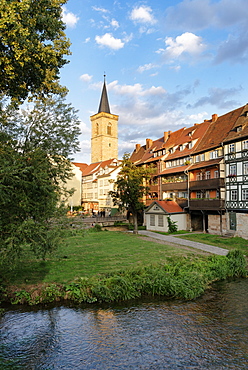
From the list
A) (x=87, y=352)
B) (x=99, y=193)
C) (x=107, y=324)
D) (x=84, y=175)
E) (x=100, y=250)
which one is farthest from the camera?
(x=84, y=175)

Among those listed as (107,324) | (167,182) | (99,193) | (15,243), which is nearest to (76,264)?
(107,324)

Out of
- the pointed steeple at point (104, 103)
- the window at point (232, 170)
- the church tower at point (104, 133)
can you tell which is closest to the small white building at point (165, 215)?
the window at point (232, 170)

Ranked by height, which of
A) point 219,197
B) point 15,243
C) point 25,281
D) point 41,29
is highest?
point 41,29

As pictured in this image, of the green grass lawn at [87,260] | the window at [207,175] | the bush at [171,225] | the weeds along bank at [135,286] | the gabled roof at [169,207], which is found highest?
the window at [207,175]

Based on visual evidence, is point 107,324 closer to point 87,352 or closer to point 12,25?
point 87,352

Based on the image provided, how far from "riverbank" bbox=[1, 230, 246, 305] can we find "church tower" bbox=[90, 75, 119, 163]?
66253mm

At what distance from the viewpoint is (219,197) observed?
92.1ft

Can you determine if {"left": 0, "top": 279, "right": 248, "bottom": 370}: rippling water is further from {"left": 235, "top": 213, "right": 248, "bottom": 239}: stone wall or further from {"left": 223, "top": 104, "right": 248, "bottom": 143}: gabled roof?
{"left": 223, "top": 104, "right": 248, "bottom": 143}: gabled roof

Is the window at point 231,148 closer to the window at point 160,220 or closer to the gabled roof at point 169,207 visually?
the gabled roof at point 169,207

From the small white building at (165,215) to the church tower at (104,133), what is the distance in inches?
2011

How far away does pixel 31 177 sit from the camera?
31.1ft

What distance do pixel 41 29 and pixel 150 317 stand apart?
1224cm

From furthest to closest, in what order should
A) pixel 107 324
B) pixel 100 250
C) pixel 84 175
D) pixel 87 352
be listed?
1. pixel 84 175
2. pixel 100 250
3. pixel 107 324
4. pixel 87 352

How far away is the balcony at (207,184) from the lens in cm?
2778
